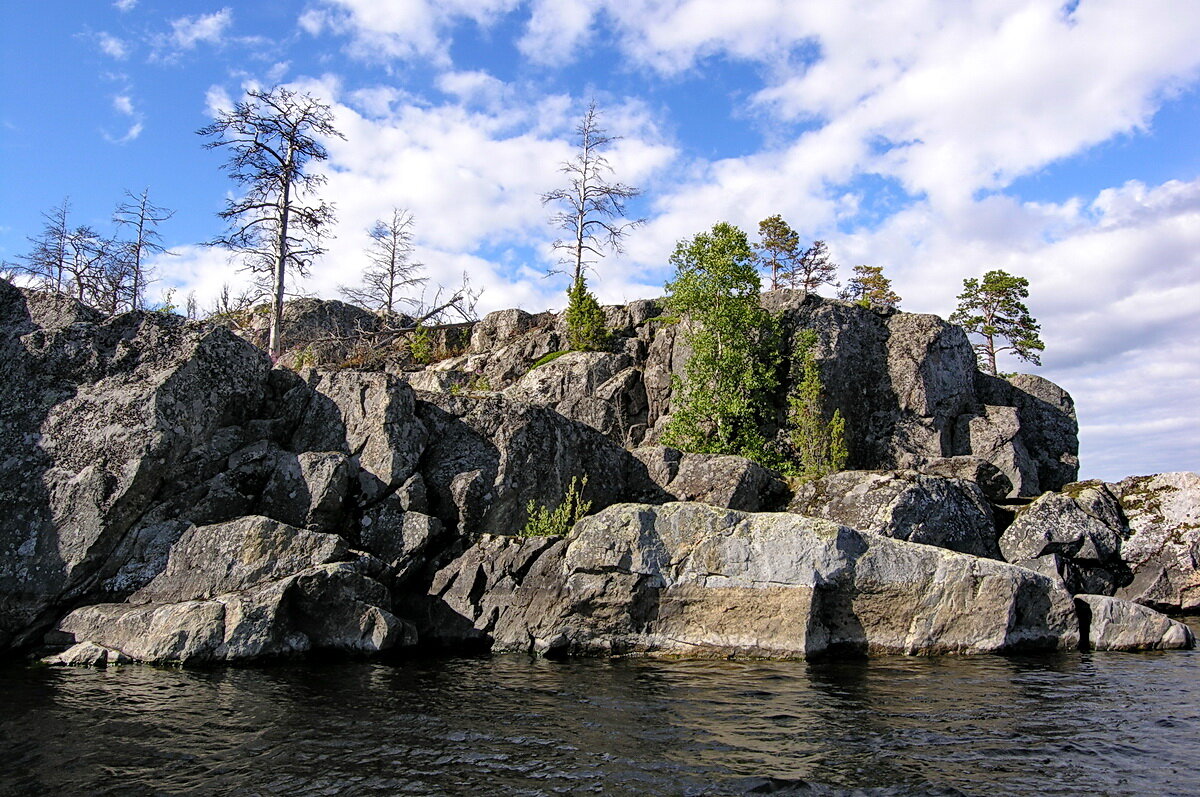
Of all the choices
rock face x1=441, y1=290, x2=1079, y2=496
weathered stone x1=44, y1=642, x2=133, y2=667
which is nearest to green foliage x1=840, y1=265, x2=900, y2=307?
rock face x1=441, y1=290, x2=1079, y2=496

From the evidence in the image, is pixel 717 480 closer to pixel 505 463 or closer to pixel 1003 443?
pixel 505 463

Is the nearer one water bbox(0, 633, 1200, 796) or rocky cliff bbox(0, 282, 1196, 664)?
water bbox(0, 633, 1200, 796)

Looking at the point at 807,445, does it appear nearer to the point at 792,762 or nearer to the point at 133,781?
the point at 792,762

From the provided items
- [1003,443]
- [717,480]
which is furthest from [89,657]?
[1003,443]

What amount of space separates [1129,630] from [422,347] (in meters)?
32.3

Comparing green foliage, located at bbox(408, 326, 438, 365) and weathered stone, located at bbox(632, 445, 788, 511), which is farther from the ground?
green foliage, located at bbox(408, 326, 438, 365)

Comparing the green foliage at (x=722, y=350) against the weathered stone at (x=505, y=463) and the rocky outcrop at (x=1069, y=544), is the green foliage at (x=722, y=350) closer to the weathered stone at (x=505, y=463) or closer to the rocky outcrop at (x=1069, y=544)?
the weathered stone at (x=505, y=463)

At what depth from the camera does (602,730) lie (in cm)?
956

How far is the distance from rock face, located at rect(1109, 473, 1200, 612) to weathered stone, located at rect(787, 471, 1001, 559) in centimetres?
441

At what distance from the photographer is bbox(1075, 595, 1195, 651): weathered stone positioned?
15.5 m

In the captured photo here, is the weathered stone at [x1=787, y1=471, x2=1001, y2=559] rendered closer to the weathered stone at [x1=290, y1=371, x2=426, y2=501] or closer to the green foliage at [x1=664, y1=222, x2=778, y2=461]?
the green foliage at [x1=664, y1=222, x2=778, y2=461]

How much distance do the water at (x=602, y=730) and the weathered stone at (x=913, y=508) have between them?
552cm

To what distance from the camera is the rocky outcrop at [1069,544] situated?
63.2 feet

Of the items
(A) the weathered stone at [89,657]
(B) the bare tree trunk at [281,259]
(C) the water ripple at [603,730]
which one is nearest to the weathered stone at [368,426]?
(C) the water ripple at [603,730]
